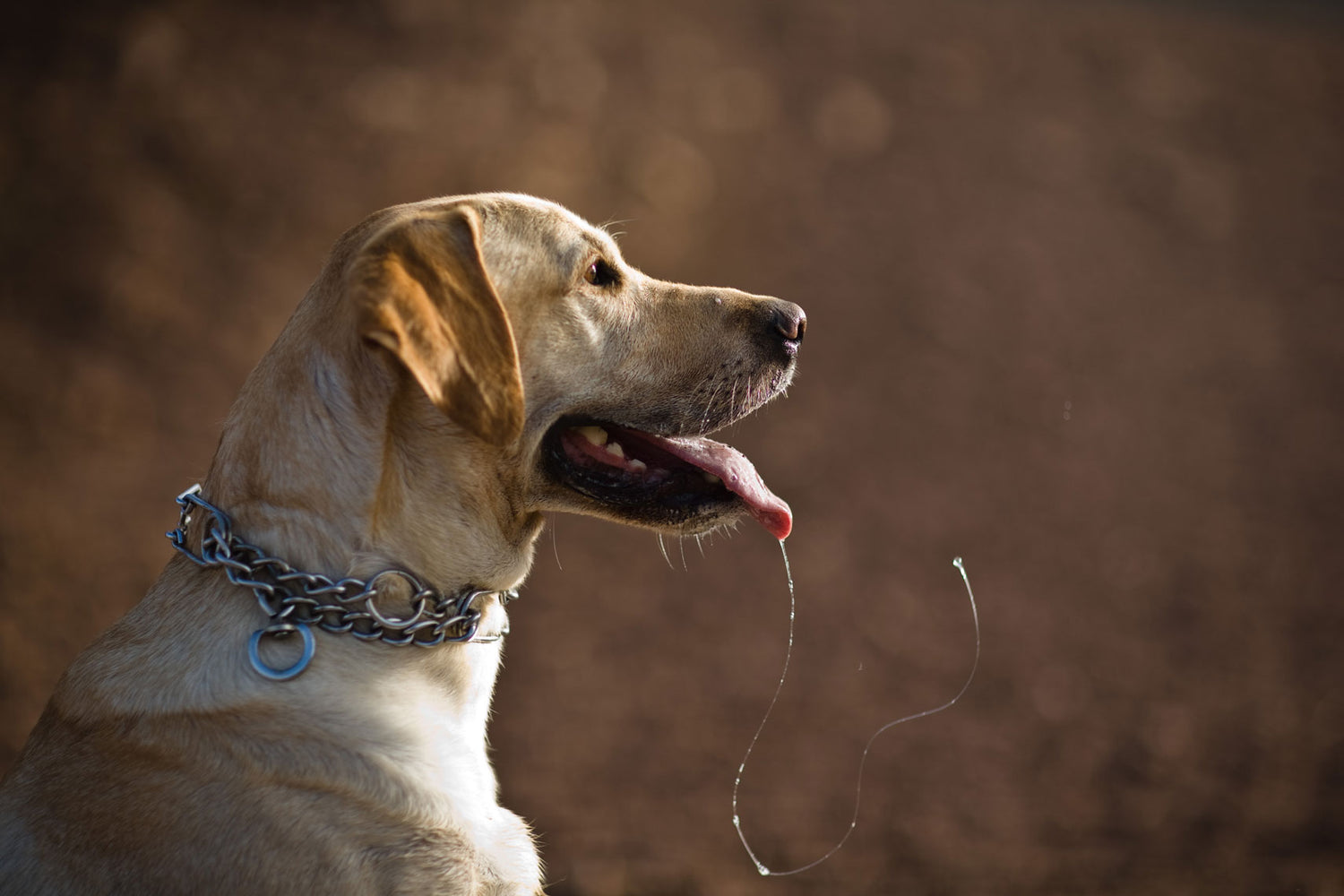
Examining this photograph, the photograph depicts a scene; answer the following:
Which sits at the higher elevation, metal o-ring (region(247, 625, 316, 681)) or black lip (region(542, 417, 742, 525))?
black lip (region(542, 417, 742, 525))

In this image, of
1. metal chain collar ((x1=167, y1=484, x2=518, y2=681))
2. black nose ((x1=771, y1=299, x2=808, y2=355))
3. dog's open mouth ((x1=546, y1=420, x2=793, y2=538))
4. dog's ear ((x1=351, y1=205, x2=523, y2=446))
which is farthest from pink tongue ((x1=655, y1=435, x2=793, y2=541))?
metal chain collar ((x1=167, y1=484, x2=518, y2=681))

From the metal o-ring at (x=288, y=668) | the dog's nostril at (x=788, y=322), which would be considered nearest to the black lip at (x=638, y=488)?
the dog's nostril at (x=788, y=322)

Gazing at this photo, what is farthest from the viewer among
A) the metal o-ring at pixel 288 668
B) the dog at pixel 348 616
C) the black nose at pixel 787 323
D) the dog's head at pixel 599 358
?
the black nose at pixel 787 323

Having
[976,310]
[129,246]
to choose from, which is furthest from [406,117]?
[976,310]

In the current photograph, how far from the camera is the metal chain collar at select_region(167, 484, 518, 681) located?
88.0 inches

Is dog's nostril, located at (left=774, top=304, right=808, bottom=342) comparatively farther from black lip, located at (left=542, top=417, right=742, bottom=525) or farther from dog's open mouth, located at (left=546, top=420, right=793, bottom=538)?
black lip, located at (left=542, top=417, right=742, bottom=525)

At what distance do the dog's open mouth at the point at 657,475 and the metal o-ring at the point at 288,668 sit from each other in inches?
28.8

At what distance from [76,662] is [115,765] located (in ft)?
1.19

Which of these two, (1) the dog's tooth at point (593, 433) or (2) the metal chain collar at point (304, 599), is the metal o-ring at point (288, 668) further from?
(1) the dog's tooth at point (593, 433)

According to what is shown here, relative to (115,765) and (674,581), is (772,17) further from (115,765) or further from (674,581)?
(115,765)

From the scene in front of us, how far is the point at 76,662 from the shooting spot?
7.90 feet

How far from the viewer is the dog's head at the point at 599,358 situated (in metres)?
2.32

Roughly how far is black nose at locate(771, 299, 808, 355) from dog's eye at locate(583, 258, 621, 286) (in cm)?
46

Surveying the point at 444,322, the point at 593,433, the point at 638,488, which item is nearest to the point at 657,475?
the point at 638,488
